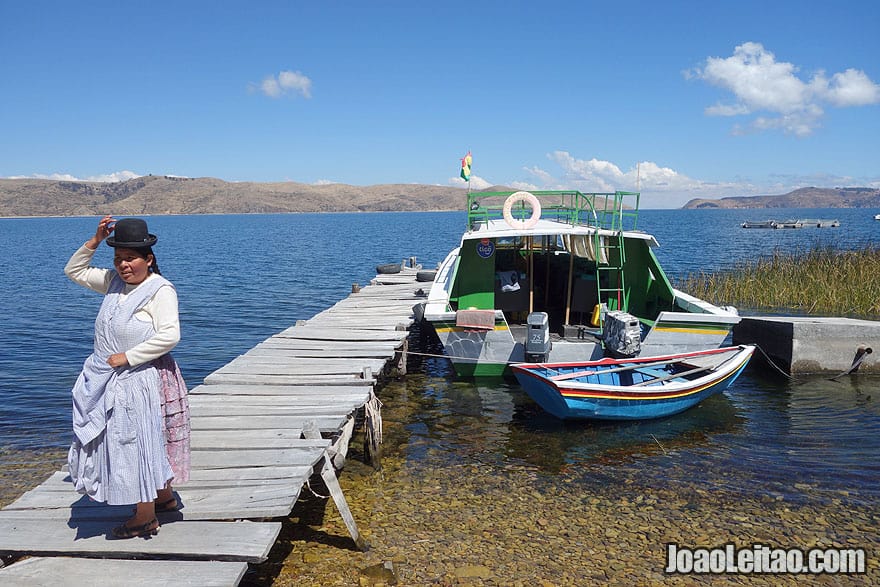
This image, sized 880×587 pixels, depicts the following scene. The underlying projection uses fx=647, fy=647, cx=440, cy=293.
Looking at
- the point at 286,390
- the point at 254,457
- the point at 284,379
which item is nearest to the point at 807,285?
the point at 284,379

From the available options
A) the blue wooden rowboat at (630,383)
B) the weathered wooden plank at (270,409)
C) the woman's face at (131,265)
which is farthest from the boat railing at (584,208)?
the woman's face at (131,265)

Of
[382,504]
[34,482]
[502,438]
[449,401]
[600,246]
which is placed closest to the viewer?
[382,504]

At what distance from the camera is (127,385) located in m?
4.44

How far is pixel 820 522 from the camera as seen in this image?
7.38m

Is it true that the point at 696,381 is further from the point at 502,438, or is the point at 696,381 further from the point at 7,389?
the point at 7,389

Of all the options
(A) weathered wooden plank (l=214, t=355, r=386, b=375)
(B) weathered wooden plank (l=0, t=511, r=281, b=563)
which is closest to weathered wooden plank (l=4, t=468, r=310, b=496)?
(B) weathered wooden plank (l=0, t=511, r=281, b=563)

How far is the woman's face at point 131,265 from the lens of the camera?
4449mm

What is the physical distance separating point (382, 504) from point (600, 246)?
750 cm

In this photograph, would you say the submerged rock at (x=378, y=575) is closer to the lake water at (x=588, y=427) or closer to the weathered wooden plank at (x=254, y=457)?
the weathered wooden plank at (x=254, y=457)

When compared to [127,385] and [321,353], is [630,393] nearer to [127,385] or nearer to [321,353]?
[321,353]

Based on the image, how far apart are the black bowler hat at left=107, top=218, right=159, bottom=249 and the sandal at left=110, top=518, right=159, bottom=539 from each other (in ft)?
6.91

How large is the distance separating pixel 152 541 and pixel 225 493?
873mm

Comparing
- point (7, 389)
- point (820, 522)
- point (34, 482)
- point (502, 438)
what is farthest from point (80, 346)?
point (820, 522)

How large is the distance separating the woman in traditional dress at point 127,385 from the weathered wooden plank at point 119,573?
523 mm
